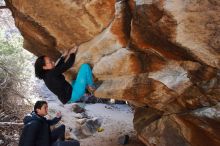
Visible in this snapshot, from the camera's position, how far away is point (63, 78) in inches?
239

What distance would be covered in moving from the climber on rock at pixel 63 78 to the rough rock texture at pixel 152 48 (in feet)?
0.72

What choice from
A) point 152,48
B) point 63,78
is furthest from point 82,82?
point 152,48

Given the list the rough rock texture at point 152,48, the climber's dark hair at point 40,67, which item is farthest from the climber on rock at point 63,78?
the rough rock texture at point 152,48

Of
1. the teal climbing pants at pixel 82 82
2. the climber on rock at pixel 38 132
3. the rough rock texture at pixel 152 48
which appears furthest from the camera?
the teal climbing pants at pixel 82 82

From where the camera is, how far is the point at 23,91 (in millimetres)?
11742

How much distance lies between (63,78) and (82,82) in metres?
0.34

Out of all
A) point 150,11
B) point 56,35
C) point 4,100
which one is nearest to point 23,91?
point 4,100

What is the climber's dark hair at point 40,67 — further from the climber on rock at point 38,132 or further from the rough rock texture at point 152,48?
the rough rock texture at point 152,48

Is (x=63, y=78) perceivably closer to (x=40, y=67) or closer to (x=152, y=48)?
(x=40, y=67)

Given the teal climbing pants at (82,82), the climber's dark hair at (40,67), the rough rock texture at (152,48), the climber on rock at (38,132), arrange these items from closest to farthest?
1. the climber on rock at (38,132)
2. the rough rock texture at (152,48)
3. the climber's dark hair at (40,67)
4. the teal climbing pants at (82,82)

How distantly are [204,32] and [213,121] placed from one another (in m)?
1.47

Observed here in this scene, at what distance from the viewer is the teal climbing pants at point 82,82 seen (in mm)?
6078

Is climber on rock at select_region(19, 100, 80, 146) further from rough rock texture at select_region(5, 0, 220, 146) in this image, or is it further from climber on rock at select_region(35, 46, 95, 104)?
rough rock texture at select_region(5, 0, 220, 146)

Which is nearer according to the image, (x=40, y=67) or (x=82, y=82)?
(x=40, y=67)
